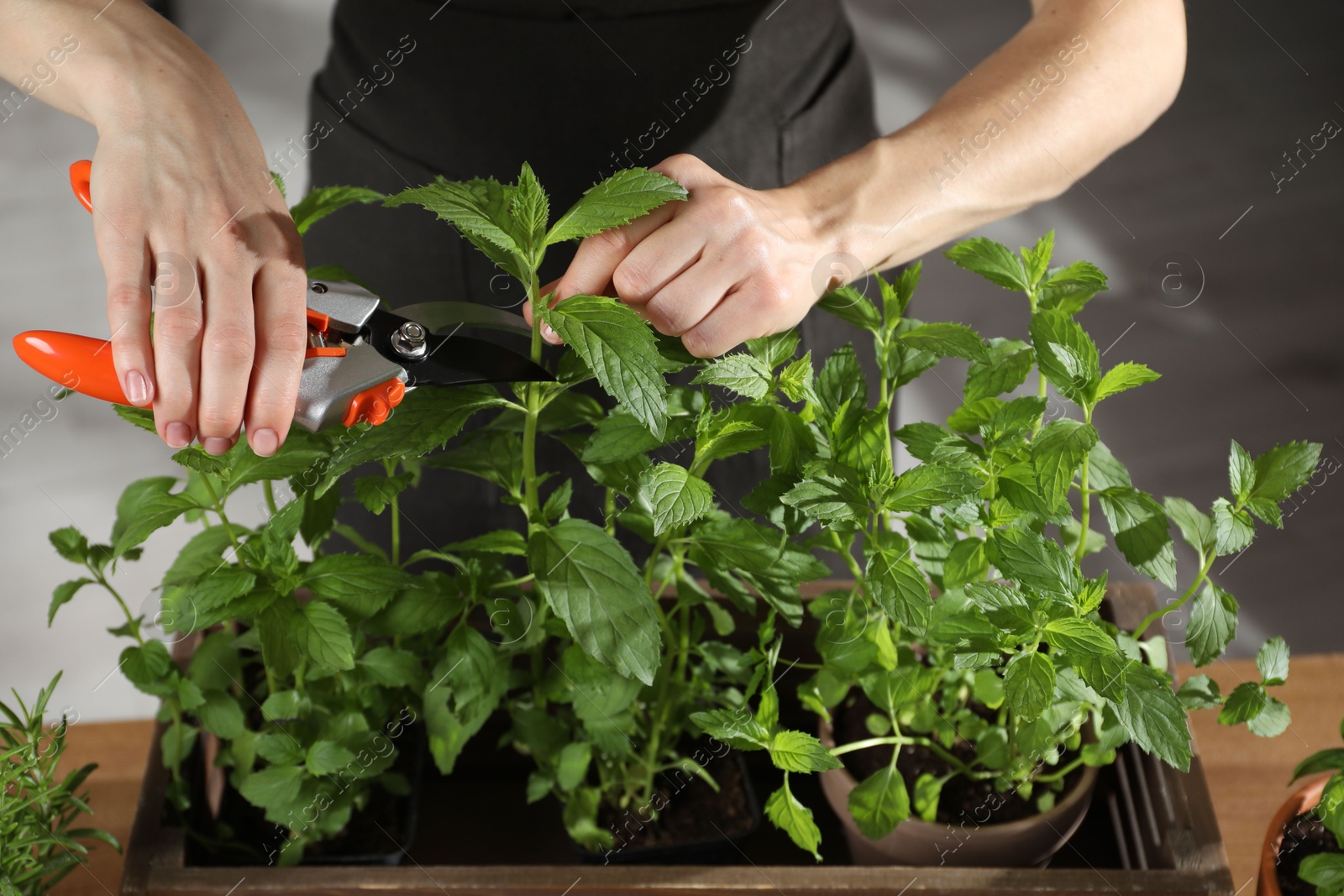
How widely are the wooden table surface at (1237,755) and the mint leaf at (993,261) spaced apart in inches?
20.5

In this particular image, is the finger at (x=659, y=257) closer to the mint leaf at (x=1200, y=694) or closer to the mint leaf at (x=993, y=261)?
the mint leaf at (x=993, y=261)

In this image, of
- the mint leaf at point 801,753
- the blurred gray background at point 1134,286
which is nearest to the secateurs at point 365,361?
the mint leaf at point 801,753

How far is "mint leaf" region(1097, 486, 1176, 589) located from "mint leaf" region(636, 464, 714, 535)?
290 millimetres

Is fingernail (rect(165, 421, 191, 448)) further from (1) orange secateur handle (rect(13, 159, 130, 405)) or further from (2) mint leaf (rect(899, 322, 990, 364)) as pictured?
(2) mint leaf (rect(899, 322, 990, 364))

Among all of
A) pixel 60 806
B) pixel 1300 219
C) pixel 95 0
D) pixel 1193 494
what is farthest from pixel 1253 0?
pixel 60 806

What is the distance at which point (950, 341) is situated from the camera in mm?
748

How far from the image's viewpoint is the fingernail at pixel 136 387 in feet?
2.30

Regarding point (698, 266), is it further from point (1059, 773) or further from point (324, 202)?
point (1059, 773)

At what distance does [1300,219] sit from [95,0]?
119 inches

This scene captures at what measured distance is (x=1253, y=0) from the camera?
125 inches

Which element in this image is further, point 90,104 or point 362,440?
point 90,104

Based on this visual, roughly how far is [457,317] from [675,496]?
0.77 ft

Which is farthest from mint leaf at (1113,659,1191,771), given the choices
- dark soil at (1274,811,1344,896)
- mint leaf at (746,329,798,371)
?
mint leaf at (746,329,798,371)

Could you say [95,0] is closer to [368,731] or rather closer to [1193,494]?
[368,731]
